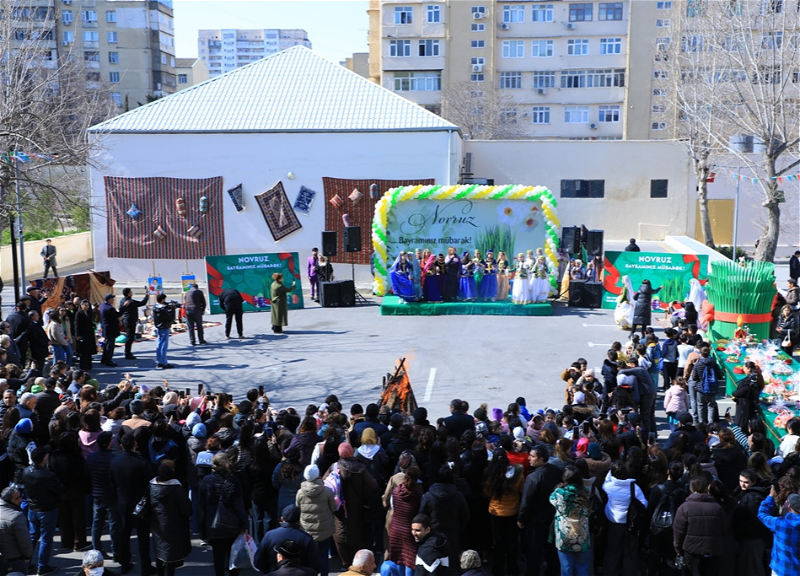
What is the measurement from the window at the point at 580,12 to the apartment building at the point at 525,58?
0.24 feet

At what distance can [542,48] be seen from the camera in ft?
206

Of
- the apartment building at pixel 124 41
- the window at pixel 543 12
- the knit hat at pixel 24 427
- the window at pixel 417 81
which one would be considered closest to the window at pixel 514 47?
the window at pixel 543 12

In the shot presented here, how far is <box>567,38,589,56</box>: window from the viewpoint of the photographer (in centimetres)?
6223

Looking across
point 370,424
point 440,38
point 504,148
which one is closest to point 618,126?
point 440,38

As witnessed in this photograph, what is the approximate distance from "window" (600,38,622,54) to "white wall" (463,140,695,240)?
30836mm

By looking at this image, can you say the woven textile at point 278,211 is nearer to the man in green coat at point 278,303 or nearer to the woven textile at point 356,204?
the woven textile at point 356,204

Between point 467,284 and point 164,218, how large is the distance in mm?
10870

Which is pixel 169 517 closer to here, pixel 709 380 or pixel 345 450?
pixel 345 450

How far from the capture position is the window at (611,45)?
61562 millimetres

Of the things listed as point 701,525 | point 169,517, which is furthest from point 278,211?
point 701,525

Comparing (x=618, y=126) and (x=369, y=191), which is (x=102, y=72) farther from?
(x=369, y=191)

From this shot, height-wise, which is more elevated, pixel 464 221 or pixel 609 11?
pixel 609 11

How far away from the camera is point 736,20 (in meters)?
29.1

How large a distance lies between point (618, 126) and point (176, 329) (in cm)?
4986
